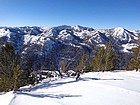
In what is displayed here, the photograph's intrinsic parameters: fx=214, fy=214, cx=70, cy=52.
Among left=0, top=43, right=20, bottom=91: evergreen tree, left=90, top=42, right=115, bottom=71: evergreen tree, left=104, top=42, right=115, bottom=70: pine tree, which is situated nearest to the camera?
left=0, top=43, right=20, bottom=91: evergreen tree

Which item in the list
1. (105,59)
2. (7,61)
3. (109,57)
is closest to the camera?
(7,61)

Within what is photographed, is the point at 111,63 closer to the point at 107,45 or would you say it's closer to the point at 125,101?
the point at 107,45

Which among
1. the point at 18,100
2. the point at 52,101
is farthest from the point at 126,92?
the point at 18,100

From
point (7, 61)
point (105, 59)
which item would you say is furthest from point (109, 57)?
point (7, 61)

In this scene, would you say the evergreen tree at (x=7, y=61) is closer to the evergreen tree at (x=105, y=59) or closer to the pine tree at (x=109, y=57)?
the pine tree at (x=109, y=57)

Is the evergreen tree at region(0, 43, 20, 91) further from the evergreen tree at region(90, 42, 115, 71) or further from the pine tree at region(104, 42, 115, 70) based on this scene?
the evergreen tree at region(90, 42, 115, 71)

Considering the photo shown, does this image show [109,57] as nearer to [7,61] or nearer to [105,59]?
[105,59]

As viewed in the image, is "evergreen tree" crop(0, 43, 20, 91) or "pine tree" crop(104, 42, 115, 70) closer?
"evergreen tree" crop(0, 43, 20, 91)

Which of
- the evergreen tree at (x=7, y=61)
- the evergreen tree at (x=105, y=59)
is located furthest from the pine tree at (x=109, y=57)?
the evergreen tree at (x=7, y=61)

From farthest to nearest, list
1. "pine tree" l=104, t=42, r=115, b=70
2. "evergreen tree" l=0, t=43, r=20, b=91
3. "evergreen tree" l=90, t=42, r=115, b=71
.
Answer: "evergreen tree" l=90, t=42, r=115, b=71 < "pine tree" l=104, t=42, r=115, b=70 < "evergreen tree" l=0, t=43, r=20, b=91

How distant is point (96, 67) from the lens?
2146 inches

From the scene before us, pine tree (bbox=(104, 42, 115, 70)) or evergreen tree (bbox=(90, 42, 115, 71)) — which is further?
evergreen tree (bbox=(90, 42, 115, 71))

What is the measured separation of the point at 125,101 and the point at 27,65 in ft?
80.6

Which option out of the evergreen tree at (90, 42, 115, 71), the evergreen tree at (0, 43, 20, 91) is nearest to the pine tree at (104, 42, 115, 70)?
the evergreen tree at (90, 42, 115, 71)
